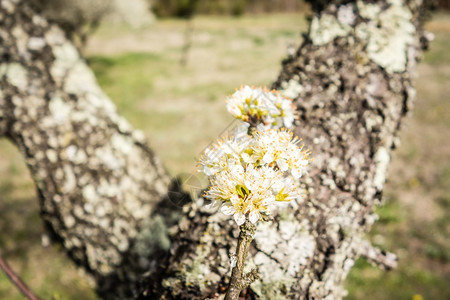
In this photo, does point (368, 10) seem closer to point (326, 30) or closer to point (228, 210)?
point (326, 30)

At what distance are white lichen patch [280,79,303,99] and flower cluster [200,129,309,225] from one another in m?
0.65

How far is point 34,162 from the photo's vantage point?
6.05 ft

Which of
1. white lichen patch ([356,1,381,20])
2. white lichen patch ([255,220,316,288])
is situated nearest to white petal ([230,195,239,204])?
Answer: white lichen patch ([255,220,316,288])

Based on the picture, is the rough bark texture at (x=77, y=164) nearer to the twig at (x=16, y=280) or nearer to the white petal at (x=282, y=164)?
the twig at (x=16, y=280)

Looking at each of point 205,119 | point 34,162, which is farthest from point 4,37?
point 205,119

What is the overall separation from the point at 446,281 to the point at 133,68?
10.4 metres

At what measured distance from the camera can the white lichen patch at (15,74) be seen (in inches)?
73.4

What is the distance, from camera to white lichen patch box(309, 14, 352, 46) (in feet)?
5.57

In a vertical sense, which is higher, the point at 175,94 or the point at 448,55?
the point at 448,55

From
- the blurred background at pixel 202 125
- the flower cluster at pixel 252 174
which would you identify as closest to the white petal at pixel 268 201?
the flower cluster at pixel 252 174

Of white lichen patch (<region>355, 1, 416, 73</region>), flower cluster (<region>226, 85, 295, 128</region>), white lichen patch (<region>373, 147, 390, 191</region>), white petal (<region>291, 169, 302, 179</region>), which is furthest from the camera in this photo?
white lichen patch (<region>355, 1, 416, 73</region>)

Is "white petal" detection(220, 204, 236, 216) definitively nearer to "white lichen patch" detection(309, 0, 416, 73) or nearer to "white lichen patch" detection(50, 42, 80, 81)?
"white lichen patch" detection(309, 0, 416, 73)

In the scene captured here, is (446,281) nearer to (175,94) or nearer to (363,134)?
(363,134)

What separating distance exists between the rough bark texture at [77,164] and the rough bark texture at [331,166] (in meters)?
0.55
